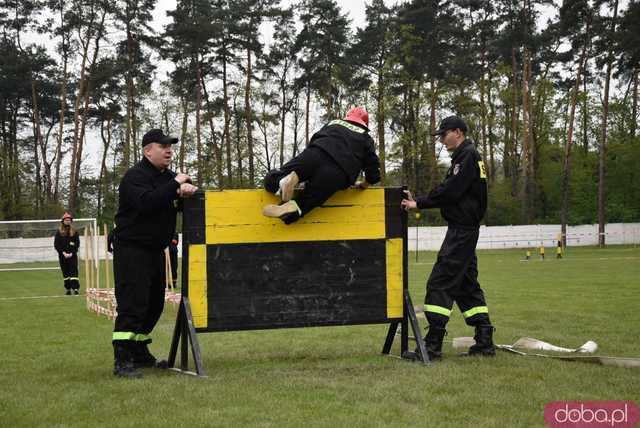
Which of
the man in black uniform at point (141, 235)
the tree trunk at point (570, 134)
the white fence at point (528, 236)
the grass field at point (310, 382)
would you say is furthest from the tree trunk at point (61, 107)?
the man in black uniform at point (141, 235)

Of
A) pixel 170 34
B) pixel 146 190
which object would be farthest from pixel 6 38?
pixel 146 190

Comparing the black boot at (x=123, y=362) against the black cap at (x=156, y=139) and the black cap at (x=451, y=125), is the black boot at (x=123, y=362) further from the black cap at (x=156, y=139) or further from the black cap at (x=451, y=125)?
the black cap at (x=451, y=125)

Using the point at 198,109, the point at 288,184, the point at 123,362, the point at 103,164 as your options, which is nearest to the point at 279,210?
the point at 288,184

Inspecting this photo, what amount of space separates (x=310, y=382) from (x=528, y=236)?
4399 cm

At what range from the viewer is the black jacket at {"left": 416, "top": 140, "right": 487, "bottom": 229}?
6840mm

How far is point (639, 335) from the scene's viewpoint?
830 cm

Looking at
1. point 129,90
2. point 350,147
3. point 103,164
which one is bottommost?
point 350,147

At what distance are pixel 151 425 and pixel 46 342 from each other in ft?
17.0

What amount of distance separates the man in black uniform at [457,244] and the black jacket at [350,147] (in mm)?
509

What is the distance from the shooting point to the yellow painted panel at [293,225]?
6.65 meters

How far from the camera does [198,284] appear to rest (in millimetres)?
6621

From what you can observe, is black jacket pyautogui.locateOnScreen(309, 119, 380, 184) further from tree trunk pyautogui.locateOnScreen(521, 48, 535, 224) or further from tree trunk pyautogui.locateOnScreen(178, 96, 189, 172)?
tree trunk pyautogui.locateOnScreen(178, 96, 189, 172)

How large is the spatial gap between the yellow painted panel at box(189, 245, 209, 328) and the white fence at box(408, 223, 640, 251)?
40.3 meters

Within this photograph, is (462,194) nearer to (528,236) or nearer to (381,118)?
(381,118)
